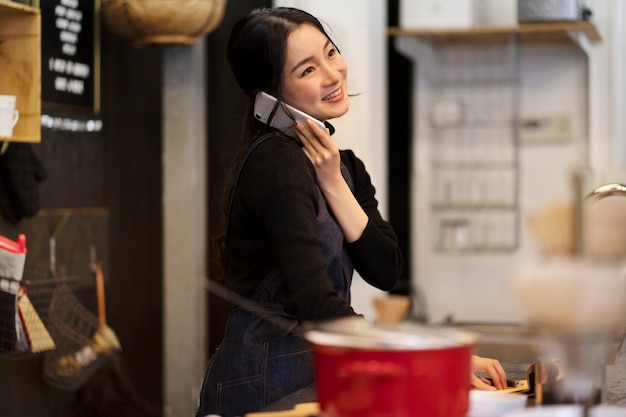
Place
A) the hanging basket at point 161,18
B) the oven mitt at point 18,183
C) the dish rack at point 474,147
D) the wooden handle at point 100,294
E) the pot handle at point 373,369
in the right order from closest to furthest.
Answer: the pot handle at point 373,369
the oven mitt at point 18,183
the hanging basket at point 161,18
the wooden handle at point 100,294
the dish rack at point 474,147

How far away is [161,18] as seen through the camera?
332 centimetres

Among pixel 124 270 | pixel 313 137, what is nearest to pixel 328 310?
pixel 313 137

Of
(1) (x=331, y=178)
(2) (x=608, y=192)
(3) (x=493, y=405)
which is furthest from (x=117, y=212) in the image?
(3) (x=493, y=405)

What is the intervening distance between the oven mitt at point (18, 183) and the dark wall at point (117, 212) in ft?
0.32

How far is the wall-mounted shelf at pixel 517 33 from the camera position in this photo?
4.22 m

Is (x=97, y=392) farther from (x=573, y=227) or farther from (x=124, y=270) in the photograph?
(x=573, y=227)

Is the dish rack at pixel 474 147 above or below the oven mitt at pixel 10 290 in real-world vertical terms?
above

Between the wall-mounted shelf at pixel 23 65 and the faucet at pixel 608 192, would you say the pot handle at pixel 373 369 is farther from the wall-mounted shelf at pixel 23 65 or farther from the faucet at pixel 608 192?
the wall-mounted shelf at pixel 23 65

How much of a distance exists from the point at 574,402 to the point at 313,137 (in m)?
0.74

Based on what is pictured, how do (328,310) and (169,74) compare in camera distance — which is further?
(169,74)

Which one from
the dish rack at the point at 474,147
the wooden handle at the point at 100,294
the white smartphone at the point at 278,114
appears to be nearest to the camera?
the white smartphone at the point at 278,114

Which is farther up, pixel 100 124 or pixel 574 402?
pixel 100 124

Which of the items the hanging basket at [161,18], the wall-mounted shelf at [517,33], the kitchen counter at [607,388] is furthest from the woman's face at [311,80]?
the wall-mounted shelf at [517,33]

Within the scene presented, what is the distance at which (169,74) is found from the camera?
369 cm
